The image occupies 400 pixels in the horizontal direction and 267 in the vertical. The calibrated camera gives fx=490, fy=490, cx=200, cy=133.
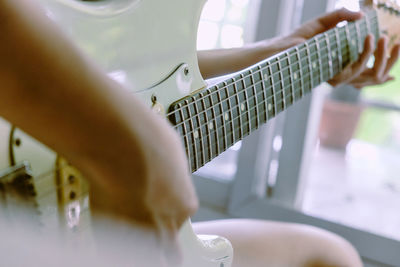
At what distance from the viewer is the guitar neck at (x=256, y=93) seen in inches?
23.0

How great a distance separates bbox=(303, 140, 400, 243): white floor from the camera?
1567 millimetres

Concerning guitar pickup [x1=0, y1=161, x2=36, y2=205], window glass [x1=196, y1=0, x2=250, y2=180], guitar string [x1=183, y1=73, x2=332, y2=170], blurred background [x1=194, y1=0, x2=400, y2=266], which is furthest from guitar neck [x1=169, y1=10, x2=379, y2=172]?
window glass [x1=196, y1=0, x2=250, y2=180]

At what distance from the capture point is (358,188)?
1.95 m

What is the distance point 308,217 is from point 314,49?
0.70 meters

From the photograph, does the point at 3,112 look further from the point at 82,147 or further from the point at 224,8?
the point at 224,8

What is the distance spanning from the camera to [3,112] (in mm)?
331

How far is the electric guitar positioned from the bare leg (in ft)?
0.57

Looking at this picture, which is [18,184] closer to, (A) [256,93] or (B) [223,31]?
(A) [256,93]

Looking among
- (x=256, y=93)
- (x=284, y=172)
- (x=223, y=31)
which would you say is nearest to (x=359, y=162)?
(x=284, y=172)

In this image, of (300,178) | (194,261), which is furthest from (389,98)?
(194,261)

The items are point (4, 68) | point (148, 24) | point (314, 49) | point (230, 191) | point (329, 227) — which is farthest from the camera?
point (230, 191)

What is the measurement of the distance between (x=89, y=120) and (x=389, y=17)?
867mm

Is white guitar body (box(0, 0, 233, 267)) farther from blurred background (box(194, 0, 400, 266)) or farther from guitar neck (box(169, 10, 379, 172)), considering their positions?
blurred background (box(194, 0, 400, 266))

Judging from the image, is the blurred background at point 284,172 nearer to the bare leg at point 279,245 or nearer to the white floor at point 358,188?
the white floor at point 358,188
